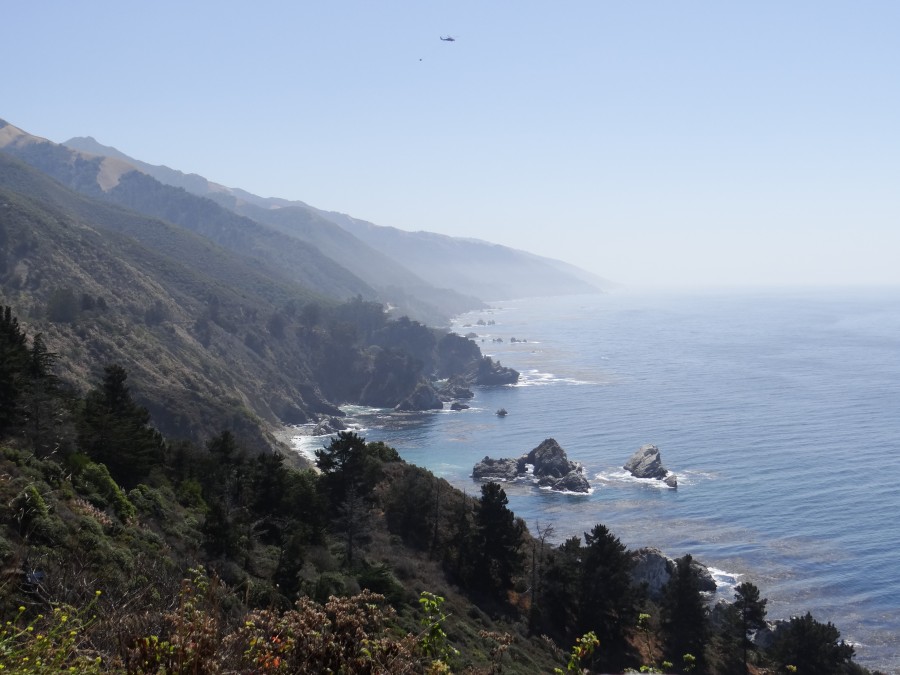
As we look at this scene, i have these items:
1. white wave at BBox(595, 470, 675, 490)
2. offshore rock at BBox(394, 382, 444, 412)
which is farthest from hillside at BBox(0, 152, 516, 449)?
white wave at BBox(595, 470, 675, 490)

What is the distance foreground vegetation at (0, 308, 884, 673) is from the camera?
1806 centimetres

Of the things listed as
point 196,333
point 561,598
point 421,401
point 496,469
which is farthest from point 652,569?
point 196,333

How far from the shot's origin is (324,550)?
108ft

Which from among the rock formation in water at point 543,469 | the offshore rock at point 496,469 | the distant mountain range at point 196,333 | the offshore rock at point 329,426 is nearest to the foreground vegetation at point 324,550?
the rock formation in water at point 543,469

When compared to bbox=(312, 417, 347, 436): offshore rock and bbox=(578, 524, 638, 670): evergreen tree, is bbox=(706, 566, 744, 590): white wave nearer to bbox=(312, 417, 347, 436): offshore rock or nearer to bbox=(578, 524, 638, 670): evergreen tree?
bbox=(578, 524, 638, 670): evergreen tree

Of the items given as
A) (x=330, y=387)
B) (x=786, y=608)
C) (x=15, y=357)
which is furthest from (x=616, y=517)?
(x=330, y=387)

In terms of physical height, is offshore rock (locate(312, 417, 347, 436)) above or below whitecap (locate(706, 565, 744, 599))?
below

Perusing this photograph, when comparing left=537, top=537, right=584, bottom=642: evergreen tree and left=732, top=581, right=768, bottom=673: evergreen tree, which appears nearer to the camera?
left=537, top=537, right=584, bottom=642: evergreen tree

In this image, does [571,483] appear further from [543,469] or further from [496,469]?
[496,469]

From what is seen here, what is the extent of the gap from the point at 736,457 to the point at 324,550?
221 feet

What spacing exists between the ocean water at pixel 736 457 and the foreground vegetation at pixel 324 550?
13.0m

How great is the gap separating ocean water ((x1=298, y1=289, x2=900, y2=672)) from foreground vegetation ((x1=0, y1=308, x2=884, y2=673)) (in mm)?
13028

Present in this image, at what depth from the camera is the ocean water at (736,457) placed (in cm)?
5588

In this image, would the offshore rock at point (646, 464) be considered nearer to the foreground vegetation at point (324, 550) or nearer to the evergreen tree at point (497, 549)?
the foreground vegetation at point (324, 550)
